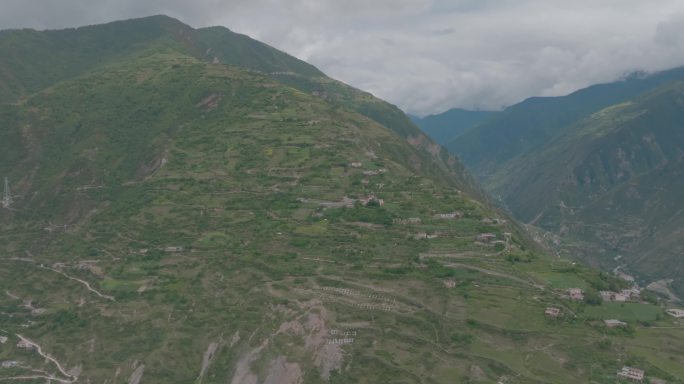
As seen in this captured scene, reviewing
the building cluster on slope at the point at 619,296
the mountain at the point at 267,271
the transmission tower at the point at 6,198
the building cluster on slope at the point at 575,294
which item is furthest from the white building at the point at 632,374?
the transmission tower at the point at 6,198

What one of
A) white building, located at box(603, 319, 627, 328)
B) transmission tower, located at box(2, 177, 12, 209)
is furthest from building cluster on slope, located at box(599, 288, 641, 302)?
transmission tower, located at box(2, 177, 12, 209)

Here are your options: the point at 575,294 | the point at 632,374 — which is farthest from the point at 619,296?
the point at 632,374

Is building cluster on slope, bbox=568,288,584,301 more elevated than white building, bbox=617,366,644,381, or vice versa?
building cluster on slope, bbox=568,288,584,301

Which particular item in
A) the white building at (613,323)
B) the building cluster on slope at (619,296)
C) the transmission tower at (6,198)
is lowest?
the white building at (613,323)

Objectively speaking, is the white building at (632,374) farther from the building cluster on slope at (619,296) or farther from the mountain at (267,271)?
the building cluster on slope at (619,296)

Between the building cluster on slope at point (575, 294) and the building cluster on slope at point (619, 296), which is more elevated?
the building cluster on slope at point (575, 294)

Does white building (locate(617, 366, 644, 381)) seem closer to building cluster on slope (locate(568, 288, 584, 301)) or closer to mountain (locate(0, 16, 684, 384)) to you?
mountain (locate(0, 16, 684, 384))

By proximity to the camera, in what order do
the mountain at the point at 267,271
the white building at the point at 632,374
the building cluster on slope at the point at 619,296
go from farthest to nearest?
the building cluster on slope at the point at 619,296 < the mountain at the point at 267,271 < the white building at the point at 632,374

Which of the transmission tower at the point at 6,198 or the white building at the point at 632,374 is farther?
the transmission tower at the point at 6,198
